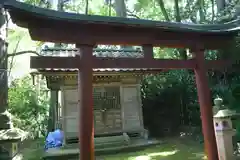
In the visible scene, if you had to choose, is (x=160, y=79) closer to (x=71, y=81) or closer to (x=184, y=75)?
(x=184, y=75)

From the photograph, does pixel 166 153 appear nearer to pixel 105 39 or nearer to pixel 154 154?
pixel 154 154

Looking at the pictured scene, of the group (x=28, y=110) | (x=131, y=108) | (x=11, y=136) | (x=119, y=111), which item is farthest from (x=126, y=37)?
(x=28, y=110)

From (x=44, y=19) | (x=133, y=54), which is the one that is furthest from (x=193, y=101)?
(x=44, y=19)

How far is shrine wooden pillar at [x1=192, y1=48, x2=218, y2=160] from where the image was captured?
17.2 feet

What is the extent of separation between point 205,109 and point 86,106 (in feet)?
9.39

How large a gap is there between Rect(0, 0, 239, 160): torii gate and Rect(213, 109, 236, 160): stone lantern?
267mm

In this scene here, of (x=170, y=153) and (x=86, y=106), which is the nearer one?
(x=86, y=106)

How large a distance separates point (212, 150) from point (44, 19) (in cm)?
460

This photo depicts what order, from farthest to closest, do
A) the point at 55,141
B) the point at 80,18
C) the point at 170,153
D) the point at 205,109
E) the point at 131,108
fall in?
the point at 131,108 < the point at 55,141 < the point at 170,153 < the point at 205,109 < the point at 80,18

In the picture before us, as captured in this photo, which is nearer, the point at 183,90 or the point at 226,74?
the point at 226,74

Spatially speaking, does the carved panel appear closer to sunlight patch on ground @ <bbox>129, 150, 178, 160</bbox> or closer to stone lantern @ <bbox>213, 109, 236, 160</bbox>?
sunlight patch on ground @ <bbox>129, 150, 178, 160</bbox>

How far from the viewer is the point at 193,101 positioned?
11.8 meters

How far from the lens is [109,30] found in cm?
478

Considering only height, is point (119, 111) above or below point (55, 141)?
above
